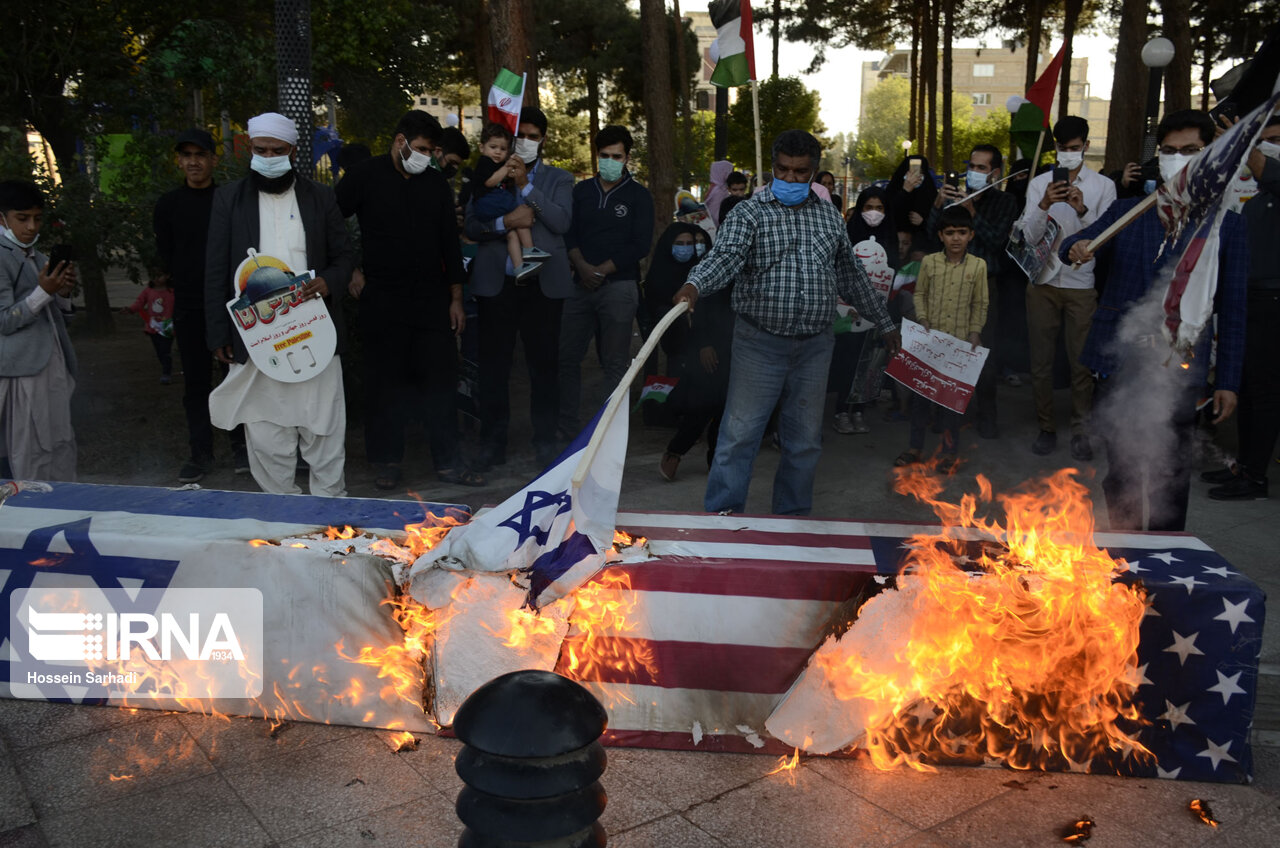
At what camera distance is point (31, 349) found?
Answer: 556 centimetres

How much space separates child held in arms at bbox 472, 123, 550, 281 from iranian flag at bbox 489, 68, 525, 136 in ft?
0.18

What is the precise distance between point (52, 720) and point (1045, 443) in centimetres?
667

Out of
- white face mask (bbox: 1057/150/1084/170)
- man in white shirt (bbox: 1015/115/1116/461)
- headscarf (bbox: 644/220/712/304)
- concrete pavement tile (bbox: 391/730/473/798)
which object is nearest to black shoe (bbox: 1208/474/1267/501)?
man in white shirt (bbox: 1015/115/1116/461)

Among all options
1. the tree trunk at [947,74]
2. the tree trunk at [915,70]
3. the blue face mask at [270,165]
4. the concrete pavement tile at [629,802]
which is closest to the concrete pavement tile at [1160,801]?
the concrete pavement tile at [629,802]

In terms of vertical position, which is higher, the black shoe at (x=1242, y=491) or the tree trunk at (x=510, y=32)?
the tree trunk at (x=510, y=32)

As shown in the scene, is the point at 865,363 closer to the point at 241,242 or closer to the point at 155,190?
the point at 241,242

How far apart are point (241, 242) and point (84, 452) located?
306 cm

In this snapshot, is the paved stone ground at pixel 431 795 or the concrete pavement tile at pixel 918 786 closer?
the paved stone ground at pixel 431 795

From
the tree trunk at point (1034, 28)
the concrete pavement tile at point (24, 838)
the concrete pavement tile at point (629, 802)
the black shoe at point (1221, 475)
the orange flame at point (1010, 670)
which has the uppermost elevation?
the tree trunk at point (1034, 28)

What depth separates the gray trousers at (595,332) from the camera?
751 cm

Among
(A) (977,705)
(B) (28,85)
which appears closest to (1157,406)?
(A) (977,705)

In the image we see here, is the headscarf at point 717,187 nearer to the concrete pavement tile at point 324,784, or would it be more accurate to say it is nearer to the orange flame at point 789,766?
the orange flame at point 789,766

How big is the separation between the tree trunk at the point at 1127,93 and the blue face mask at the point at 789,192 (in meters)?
12.0

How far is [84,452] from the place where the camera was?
7766mm
